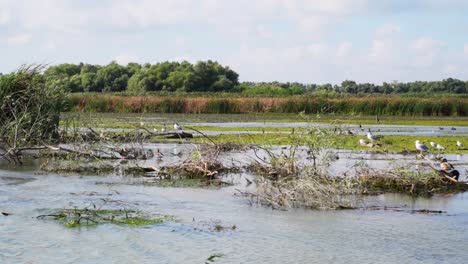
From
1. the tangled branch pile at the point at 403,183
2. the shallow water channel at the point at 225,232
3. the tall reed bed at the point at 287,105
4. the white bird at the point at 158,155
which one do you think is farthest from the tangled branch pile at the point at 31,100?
the tall reed bed at the point at 287,105

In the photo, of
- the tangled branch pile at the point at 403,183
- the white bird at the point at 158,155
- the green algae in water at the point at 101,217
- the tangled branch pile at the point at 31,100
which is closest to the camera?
the green algae in water at the point at 101,217

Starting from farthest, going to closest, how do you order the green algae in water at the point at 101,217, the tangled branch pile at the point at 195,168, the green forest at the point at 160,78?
the green forest at the point at 160,78, the tangled branch pile at the point at 195,168, the green algae in water at the point at 101,217

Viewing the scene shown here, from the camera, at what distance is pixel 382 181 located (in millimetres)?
17812

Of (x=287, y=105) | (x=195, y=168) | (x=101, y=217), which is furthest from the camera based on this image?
(x=287, y=105)

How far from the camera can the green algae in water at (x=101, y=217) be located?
13.7 meters

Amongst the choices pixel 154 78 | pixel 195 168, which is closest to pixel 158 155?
pixel 195 168

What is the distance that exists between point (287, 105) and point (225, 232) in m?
45.3

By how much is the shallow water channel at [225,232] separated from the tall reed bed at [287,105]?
39.1m

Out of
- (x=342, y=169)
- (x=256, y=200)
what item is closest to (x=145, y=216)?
(x=256, y=200)

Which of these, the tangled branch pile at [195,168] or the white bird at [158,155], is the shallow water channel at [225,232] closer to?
the tangled branch pile at [195,168]

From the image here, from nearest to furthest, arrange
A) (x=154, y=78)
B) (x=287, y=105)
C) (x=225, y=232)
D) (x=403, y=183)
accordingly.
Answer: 1. (x=225, y=232)
2. (x=403, y=183)
3. (x=287, y=105)
4. (x=154, y=78)

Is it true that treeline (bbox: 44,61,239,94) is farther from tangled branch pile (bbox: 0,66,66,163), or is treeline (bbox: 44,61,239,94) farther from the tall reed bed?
tangled branch pile (bbox: 0,66,66,163)

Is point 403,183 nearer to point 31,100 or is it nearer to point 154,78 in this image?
point 31,100

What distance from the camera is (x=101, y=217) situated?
1402 centimetres
